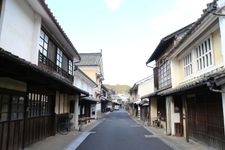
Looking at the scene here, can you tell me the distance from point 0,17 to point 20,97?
3.56m

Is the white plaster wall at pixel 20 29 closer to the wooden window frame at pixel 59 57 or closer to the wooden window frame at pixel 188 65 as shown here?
the wooden window frame at pixel 59 57

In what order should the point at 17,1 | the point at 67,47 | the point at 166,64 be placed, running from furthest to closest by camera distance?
1. the point at 166,64
2. the point at 67,47
3. the point at 17,1

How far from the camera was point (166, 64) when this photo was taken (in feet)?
66.4

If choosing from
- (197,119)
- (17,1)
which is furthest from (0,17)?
(197,119)

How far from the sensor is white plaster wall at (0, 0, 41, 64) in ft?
30.4

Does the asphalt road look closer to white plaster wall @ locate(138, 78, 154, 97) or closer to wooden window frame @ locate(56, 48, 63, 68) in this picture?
wooden window frame @ locate(56, 48, 63, 68)

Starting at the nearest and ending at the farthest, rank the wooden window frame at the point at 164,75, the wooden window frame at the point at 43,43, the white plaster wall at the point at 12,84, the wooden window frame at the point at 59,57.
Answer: the white plaster wall at the point at 12,84 < the wooden window frame at the point at 43,43 < the wooden window frame at the point at 59,57 < the wooden window frame at the point at 164,75

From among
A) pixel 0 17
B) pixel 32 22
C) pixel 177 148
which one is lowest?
pixel 177 148

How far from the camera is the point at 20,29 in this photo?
10.8m

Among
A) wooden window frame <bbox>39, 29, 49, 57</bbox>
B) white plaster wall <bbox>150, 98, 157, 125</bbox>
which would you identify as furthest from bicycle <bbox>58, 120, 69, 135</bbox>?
white plaster wall <bbox>150, 98, 157, 125</bbox>

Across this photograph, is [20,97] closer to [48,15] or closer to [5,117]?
[5,117]

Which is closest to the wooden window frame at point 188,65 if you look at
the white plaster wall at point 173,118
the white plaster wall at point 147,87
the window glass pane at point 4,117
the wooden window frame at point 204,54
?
the wooden window frame at point 204,54

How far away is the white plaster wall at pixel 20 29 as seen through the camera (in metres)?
9.28

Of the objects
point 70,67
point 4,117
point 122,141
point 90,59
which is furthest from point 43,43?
point 90,59
